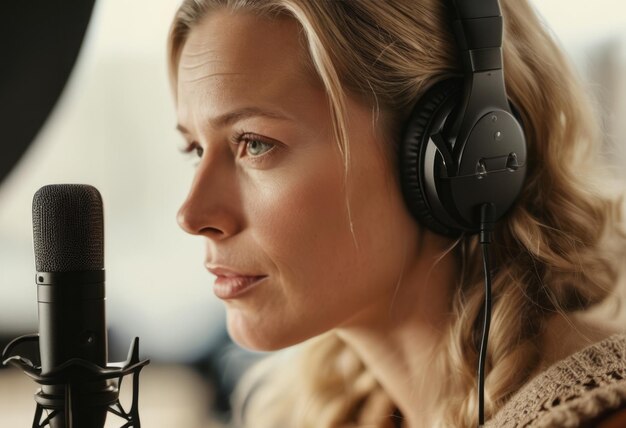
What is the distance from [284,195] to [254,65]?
0.16 metres

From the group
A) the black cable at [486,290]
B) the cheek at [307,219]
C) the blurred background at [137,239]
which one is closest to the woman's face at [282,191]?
the cheek at [307,219]

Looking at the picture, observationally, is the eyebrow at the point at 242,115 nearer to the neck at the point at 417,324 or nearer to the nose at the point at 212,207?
the nose at the point at 212,207

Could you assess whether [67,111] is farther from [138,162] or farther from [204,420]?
[204,420]

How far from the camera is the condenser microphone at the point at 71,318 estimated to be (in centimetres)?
65

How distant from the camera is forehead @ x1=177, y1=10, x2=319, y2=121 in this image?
2.81ft

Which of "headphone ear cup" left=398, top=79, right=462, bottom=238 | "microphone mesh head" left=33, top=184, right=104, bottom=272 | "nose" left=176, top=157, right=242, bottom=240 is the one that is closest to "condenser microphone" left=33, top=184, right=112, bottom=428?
"microphone mesh head" left=33, top=184, right=104, bottom=272

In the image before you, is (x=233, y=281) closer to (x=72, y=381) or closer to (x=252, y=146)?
(x=252, y=146)

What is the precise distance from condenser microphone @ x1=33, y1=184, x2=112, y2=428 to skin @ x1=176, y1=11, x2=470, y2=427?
0.21m

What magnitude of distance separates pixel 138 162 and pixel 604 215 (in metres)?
0.93

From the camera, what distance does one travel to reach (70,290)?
0.66 m

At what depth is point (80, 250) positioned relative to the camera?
0.67 metres

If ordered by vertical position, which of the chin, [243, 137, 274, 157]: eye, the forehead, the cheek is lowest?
the chin

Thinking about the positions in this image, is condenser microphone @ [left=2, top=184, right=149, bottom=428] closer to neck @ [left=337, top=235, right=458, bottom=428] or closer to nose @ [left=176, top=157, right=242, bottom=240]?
nose @ [left=176, top=157, right=242, bottom=240]

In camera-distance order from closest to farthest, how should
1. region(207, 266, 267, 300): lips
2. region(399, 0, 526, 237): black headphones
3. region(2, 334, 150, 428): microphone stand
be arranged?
1. region(2, 334, 150, 428): microphone stand
2. region(399, 0, 526, 237): black headphones
3. region(207, 266, 267, 300): lips
